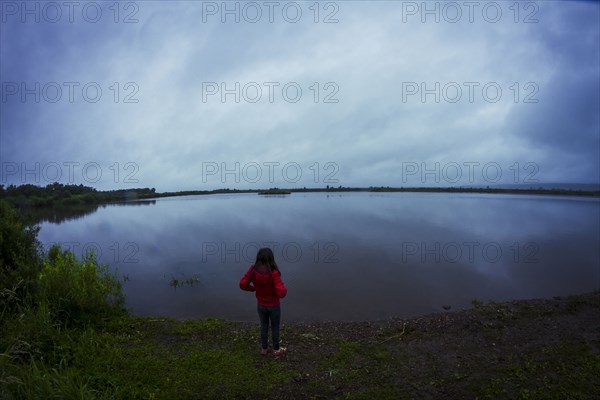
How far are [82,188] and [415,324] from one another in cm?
9906

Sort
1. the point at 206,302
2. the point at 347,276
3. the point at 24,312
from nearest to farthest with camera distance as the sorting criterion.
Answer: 1. the point at 24,312
2. the point at 206,302
3. the point at 347,276

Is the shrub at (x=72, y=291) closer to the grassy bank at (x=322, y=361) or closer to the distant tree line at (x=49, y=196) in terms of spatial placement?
the grassy bank at (x=322, y=361)

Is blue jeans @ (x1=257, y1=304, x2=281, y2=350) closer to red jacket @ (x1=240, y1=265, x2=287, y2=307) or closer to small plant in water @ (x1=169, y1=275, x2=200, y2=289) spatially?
red jacket @ (x1=240, y1=265, x2=287, y2=307)

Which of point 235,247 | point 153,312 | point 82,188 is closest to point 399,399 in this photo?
point 153,312

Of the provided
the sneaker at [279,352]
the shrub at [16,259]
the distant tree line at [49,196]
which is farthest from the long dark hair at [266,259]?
the distant tree line at [49,196]

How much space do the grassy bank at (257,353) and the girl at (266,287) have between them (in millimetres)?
435

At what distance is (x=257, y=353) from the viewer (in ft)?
18.3

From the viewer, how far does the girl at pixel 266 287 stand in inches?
206

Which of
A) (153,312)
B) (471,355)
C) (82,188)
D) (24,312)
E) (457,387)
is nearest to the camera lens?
(457,387)

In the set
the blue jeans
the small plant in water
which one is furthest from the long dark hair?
the small plant in water

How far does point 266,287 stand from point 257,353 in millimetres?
1401

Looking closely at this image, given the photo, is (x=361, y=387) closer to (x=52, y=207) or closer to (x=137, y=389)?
(x=137, y=389)

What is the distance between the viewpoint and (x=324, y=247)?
1973 centimetres

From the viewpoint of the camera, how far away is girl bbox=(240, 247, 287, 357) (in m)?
5.24
